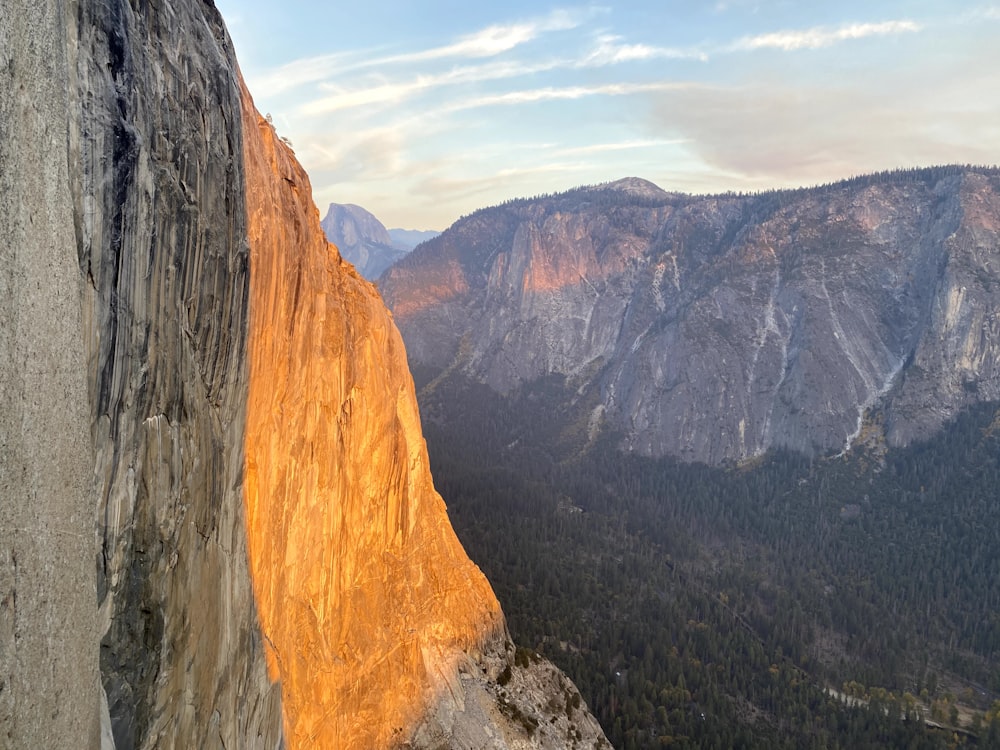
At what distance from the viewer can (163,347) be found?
1292 centimetres

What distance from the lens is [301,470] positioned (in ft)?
90.3

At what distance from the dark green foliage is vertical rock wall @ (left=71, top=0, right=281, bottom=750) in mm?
39761

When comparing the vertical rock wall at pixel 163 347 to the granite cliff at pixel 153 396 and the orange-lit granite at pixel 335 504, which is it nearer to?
the granite cliff at pixel 153 396

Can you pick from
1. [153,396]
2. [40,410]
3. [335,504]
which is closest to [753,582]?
[335,504]

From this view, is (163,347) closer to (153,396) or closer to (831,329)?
(153,396)

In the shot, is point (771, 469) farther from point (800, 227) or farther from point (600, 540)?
point (800, 227)

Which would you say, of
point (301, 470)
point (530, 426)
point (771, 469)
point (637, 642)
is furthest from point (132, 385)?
point (530, 426)

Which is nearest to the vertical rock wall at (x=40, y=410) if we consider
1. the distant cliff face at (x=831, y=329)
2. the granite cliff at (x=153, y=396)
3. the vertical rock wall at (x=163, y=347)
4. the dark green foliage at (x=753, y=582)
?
the granite cliff at (x=153, y=396)

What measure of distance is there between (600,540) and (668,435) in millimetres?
66835

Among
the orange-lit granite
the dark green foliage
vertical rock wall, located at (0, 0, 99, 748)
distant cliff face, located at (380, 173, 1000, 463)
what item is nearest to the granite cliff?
vertical rock wall, located at (0, 0, 99, 748)

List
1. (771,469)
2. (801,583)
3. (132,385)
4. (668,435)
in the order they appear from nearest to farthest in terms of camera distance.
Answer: (132,385), (801,583), (771,469), (668,435)

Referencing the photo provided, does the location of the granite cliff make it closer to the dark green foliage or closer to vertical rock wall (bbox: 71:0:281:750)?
vertical rock wall (bbox: 71:0:281:750)

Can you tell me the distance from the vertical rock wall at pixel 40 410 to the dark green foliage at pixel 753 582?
4522 cm

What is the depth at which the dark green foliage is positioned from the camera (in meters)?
66.5
